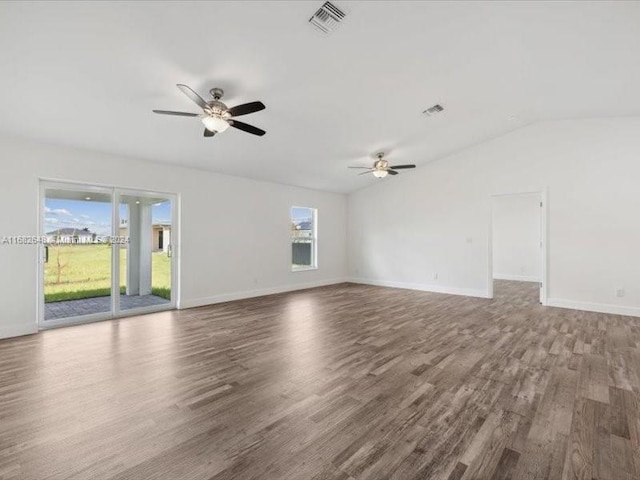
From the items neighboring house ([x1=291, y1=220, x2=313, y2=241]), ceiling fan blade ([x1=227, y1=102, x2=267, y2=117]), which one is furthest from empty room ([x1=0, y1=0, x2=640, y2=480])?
neighboring house ([x1=291, y1=220, x2=313, y2=241])

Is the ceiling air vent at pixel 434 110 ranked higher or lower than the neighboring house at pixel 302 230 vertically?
higher

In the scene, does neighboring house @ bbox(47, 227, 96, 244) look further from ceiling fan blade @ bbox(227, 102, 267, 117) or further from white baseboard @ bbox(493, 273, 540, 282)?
white baseboard @ bbox(493, 273, 540, 282)

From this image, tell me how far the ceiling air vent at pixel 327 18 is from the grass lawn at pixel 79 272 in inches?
182

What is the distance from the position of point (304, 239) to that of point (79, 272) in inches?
198

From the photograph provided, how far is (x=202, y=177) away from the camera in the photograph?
613cm

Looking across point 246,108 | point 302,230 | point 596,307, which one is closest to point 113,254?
point 246,108

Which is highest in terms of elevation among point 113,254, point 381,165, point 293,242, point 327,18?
point 327,18

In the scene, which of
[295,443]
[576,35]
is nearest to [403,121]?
[576,35]

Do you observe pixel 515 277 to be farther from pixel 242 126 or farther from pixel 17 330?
pixel 17 330

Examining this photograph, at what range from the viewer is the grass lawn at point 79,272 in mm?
4668

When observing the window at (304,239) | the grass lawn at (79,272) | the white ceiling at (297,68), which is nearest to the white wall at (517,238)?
the white ceiling at (297,68)

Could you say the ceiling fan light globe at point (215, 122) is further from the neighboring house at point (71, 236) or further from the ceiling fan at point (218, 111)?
the neighboring house at point (71, 236)

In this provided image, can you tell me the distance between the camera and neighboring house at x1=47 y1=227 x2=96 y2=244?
464cm

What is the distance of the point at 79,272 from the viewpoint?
4.93m
